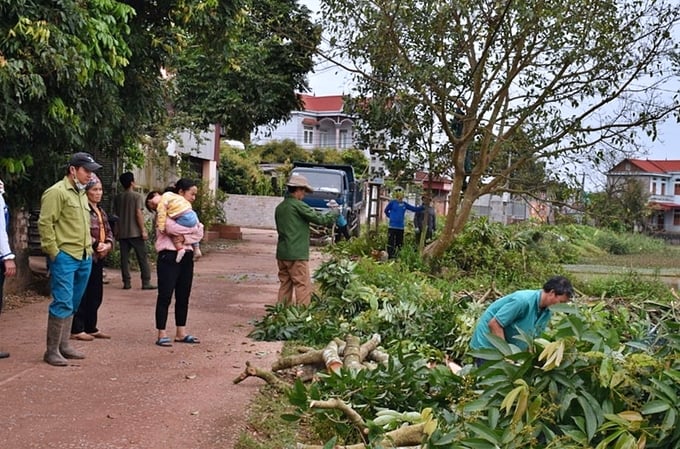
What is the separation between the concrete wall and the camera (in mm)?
39531

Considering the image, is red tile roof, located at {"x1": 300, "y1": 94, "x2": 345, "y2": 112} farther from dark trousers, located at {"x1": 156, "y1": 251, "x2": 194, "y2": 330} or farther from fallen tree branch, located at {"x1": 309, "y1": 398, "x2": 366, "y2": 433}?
fallen tree branch, located at {"x1": 309, "y1": 398, "x2": 366, "y2": 433}

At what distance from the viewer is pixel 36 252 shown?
14422 mm

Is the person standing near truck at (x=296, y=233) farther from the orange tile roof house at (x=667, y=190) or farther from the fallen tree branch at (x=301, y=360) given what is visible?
the orange tile roof house at (x=667, y=190)

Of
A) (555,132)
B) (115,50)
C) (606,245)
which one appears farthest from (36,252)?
(606,245)

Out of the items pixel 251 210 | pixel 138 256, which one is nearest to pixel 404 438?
pixel 138 256

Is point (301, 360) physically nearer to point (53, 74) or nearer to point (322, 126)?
point (53, 74)

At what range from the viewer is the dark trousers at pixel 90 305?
8773 millimetres

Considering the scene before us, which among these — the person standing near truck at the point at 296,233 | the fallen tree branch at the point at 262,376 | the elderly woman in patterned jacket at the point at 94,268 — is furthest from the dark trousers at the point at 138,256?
the fallen tree branch at the point at 262,376

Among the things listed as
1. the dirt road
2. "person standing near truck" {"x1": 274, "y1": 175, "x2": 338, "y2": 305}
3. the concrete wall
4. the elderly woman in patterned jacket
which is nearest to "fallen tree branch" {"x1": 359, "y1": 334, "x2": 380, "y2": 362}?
the dirt road

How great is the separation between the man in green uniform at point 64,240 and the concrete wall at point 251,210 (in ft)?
104

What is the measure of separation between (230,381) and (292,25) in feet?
36.2

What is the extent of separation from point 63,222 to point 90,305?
66.3 inches

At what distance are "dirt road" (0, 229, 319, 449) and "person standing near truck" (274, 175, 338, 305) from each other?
2.70 ft

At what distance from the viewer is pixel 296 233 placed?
33.7 feet
